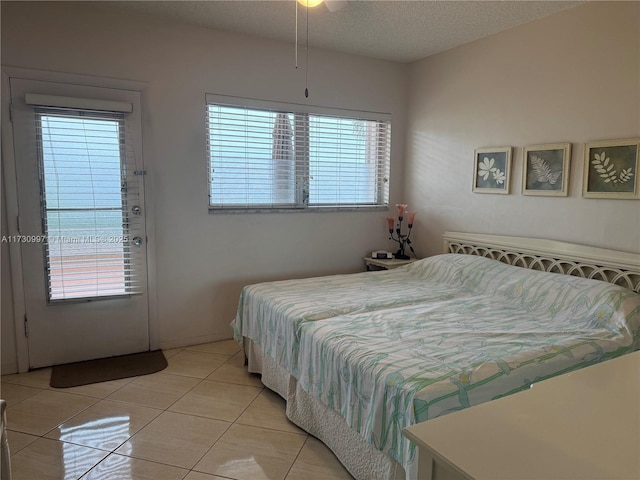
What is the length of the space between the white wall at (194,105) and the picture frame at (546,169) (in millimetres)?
1606

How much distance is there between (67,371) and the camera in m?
3.12

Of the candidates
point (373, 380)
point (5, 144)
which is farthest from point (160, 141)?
point (373, 380)

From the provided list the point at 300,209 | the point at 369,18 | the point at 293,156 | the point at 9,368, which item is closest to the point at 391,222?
the point at 300,209

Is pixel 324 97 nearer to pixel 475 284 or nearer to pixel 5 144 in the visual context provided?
pixel 475 284

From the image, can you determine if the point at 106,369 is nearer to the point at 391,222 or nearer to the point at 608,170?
the point at 391,222

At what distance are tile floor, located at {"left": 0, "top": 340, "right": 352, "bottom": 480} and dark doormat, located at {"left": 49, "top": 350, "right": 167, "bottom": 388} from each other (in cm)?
7

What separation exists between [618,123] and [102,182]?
3541 mm

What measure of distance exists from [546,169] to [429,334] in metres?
1.72

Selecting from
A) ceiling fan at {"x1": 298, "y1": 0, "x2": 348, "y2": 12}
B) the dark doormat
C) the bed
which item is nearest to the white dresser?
the bed

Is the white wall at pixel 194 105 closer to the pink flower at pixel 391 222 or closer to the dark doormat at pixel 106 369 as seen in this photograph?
the dark doormat at pixel 106 369

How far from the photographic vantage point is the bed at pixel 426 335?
5.78 feet

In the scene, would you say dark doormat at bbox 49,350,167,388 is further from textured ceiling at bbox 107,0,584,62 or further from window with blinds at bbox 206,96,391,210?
textured ceiling at bbox 107,0,584,62

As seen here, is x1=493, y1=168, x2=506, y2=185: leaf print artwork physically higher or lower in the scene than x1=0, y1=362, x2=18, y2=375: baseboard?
higher

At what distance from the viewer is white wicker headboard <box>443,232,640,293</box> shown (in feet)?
8.66
